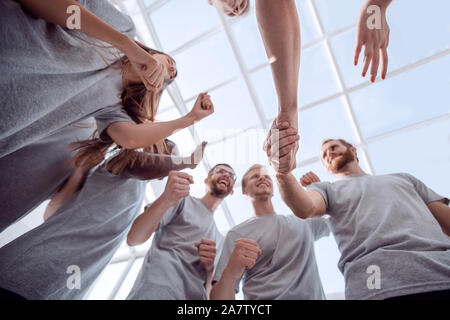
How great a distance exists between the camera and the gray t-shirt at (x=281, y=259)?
1.92 m

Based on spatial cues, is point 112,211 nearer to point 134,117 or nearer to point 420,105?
point 134,117

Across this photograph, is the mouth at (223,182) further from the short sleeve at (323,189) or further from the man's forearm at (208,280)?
the short sleeve at (323,189)

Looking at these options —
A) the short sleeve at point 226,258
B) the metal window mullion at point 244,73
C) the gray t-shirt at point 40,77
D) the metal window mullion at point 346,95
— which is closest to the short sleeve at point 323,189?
the short sleeve at point 226,258

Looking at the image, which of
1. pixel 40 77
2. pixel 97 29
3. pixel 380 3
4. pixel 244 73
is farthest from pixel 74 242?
pixel 244 73

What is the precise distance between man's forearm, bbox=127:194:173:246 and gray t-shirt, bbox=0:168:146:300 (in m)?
0.10

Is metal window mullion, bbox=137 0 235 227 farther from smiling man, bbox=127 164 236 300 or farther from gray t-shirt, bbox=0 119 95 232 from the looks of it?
gray t-shirt, bbox=0 119 95 232

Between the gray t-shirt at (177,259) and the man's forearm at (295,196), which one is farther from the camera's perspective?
the gray t-shirt at (177,259)

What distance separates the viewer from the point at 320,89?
572 cm

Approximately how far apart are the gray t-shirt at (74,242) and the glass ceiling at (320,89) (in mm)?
2798

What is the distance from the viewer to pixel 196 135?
642 centimetres

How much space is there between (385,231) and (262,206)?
138cm

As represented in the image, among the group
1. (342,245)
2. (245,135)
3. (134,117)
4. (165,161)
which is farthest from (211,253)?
(245,135)

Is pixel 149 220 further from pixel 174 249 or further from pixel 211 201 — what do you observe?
pixel 211 201

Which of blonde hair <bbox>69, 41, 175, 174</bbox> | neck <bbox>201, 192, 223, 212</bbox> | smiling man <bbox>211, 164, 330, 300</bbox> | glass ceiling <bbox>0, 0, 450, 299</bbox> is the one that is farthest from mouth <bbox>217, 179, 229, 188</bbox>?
glass ceiling <bbox>0, 0, 450, 299</bbox>
